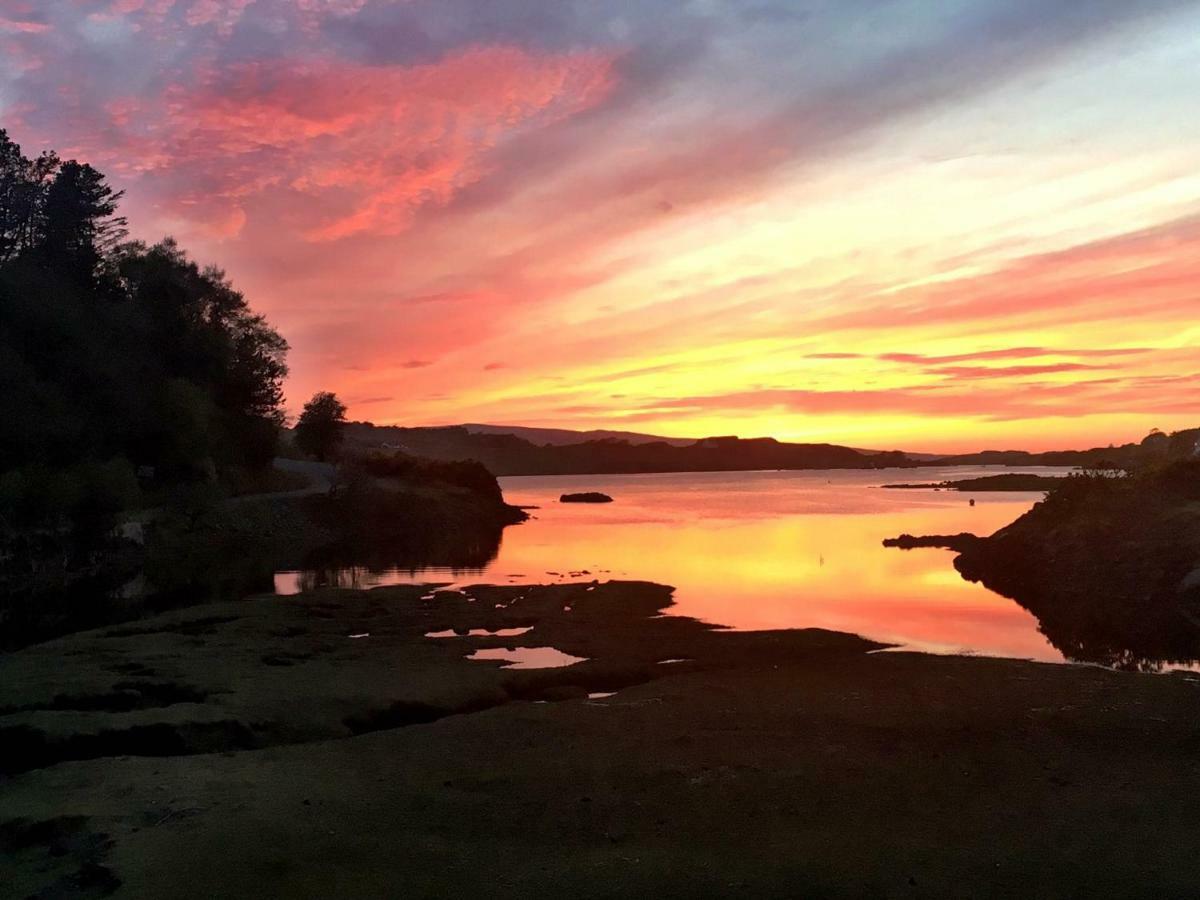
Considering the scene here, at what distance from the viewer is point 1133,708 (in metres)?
15.5

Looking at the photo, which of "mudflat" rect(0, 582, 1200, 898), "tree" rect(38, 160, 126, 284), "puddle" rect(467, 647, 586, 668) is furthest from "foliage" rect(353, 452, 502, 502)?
"mudflat" rect(0, 582, 1200, 898)

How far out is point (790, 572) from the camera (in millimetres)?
42969

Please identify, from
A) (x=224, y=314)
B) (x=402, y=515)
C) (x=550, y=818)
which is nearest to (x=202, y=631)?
(x=550, y=818)

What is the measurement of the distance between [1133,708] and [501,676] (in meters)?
12.1

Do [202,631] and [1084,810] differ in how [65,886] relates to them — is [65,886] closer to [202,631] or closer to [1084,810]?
[1084,810]

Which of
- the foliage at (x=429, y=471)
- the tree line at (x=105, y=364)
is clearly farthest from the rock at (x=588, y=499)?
the tree line at (x=105, y=364)

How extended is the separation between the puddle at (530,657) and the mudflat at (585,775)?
2.15 ft

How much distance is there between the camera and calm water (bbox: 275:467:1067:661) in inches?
1112

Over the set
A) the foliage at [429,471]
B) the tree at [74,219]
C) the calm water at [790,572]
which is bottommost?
the calm water at [790,572]

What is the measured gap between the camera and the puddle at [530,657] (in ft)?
69.2

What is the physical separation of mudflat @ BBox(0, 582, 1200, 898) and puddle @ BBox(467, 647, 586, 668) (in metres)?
0.66

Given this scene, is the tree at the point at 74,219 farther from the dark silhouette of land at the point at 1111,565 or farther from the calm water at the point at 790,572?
the dark silhouette of land at the point at 1111,565

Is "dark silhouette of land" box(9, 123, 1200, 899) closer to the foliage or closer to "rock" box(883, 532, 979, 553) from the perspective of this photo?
"rock" box(883, 532, 979, 553)

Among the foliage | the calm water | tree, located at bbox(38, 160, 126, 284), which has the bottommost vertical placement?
the calm water
